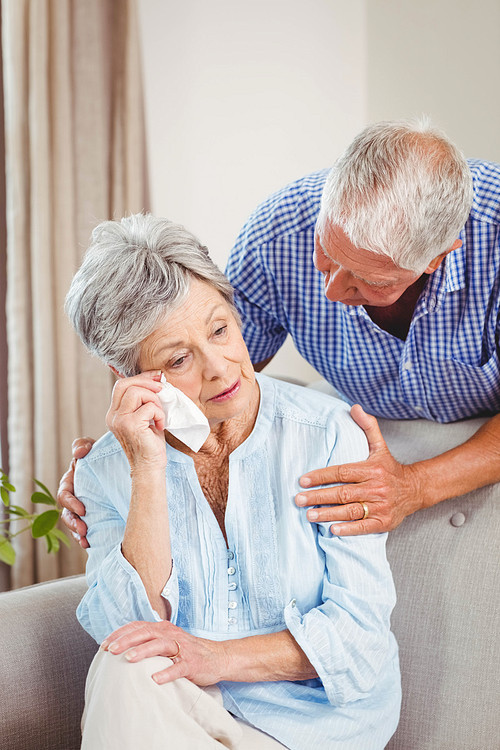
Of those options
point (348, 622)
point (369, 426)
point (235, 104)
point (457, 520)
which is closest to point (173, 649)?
point (348, 622)

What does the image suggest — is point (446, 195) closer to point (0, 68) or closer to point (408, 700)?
point (408, 700)

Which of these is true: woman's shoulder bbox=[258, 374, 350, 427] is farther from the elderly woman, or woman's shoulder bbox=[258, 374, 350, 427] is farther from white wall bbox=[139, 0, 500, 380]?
white wall bbox=[139, 0, 500, 380]

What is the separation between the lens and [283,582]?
1.42 m

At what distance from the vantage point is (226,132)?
114 inches

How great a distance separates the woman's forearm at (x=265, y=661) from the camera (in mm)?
1349

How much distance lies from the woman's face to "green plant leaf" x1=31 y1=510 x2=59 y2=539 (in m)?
0.81

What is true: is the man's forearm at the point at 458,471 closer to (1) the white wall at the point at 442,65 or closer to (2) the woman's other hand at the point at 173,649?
(2) the woman's other hand at the point at 173,649

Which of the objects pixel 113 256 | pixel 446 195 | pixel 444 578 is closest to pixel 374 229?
pixel 446 195

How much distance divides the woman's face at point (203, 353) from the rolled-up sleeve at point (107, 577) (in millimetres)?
304

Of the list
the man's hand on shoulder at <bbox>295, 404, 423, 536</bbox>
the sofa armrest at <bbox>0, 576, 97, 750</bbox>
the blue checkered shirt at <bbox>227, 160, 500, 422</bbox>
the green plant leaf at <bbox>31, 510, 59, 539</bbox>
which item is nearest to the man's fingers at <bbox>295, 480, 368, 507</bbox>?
the man's hand on shoulder at <bbox>295, 404, 423, 536</bbox>

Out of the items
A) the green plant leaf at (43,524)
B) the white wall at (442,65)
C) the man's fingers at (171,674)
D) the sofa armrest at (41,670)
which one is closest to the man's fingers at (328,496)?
the man's fingers at (171,674)

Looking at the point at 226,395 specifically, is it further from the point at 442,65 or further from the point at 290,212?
the point at 442,65

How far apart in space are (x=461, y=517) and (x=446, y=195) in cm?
69

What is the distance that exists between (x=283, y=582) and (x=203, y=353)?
17.4 inches
